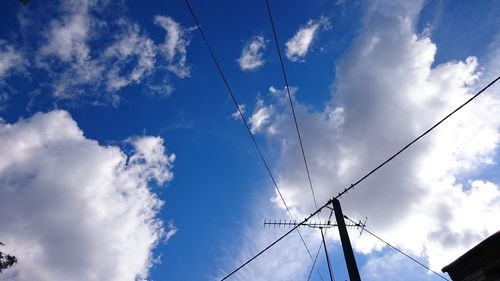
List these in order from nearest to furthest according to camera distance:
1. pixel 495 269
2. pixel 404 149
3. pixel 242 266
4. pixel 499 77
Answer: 1. pixel 499 77
2. pixel 404 149
3. pixel 242 266
4. pixel 495 269

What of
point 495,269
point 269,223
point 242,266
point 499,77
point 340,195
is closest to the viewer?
point 499,77

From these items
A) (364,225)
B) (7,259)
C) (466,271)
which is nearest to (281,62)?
(364,225)

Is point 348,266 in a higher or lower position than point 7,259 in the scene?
lower

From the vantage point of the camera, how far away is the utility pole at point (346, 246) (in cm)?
863

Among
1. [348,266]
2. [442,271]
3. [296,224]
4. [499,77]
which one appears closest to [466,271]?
[442,271]

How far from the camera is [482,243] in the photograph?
50.9 feet

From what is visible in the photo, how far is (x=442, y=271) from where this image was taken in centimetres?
1730

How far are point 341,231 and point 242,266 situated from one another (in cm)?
410

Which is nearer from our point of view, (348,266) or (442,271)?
(348,266)

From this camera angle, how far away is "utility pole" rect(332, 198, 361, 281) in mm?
8632

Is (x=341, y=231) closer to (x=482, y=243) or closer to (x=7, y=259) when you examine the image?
(x=482, y=243)

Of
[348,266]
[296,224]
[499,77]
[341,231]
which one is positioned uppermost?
[296,224]

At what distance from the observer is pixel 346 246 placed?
9156 mm

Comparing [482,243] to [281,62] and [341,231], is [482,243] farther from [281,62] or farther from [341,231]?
[281,62]
